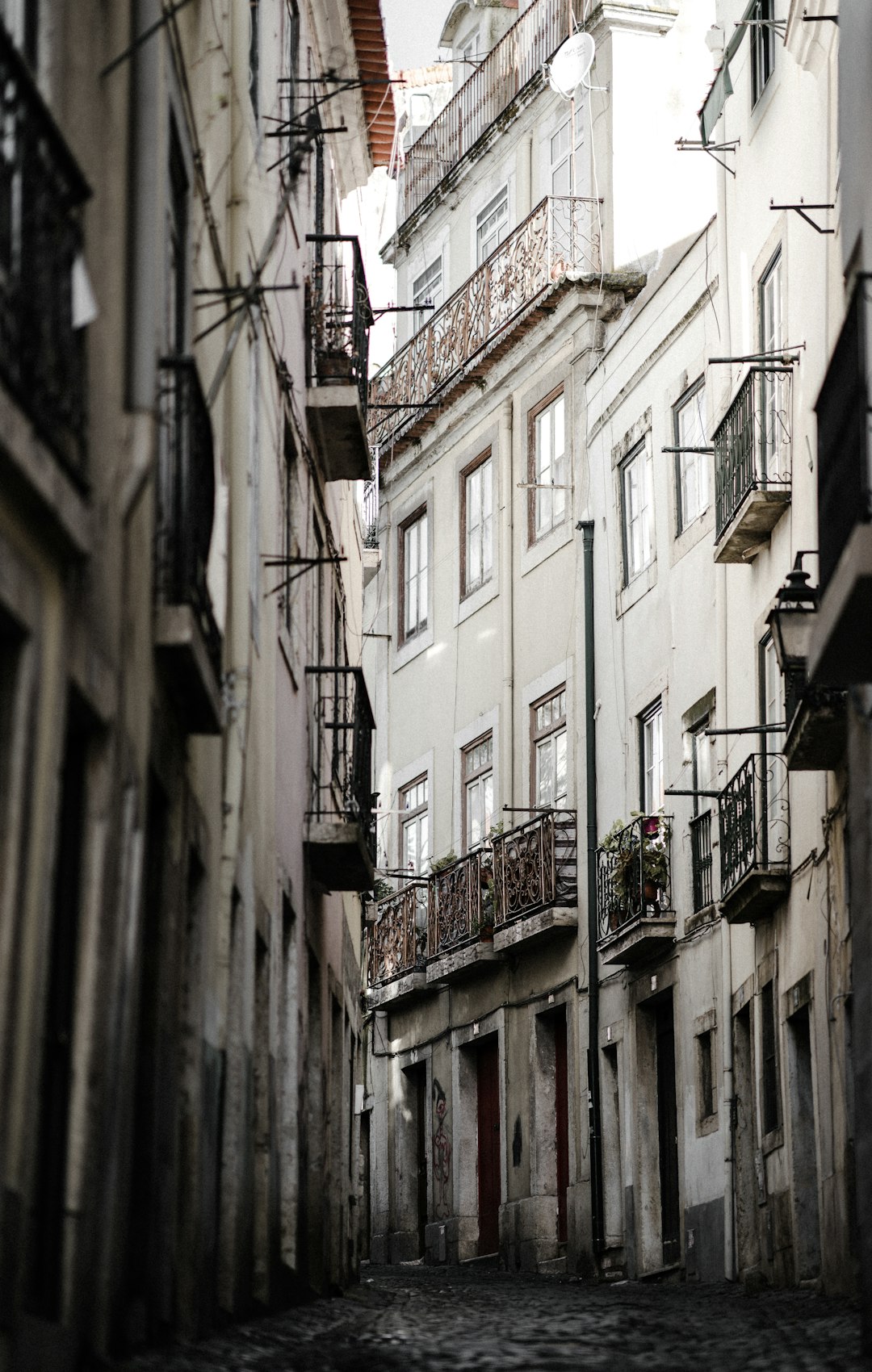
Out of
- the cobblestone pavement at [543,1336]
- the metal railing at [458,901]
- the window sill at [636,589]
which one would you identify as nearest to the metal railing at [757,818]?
the cobblestone pavement at [543,1336]

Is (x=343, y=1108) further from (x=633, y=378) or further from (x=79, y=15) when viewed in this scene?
(x=79, y=15)

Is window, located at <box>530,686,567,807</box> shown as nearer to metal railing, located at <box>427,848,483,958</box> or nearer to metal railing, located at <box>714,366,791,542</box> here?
metal railing, located at <box>427,848,483,958</box>

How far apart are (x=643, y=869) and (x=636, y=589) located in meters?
3.38

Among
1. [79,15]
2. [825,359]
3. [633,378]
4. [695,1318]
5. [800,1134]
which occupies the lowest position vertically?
[695,1318]

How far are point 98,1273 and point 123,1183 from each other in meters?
0.45

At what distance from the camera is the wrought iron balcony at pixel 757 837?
1811cm

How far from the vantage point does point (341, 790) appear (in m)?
17.4

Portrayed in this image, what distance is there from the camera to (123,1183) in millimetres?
8398

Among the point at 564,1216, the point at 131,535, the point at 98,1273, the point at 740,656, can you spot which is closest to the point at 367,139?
the point at 740,656

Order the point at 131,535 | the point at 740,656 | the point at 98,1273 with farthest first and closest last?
the point at 740,656
the point at 131,535
the point at 98,1273

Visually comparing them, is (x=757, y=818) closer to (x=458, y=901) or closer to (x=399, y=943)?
(x=458, y=901)

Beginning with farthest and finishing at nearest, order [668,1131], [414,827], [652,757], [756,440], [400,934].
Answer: [414,827] < [400,934] < [652,757] < [668,1131] < [756,440]

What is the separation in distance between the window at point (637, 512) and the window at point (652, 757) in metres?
1.60

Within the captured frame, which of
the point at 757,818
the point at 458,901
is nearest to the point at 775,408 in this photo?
the point at 757,818
